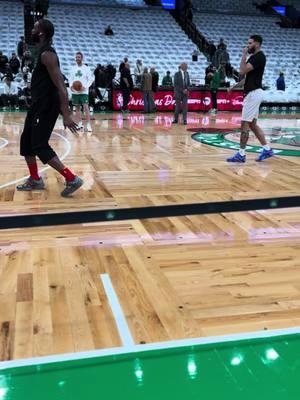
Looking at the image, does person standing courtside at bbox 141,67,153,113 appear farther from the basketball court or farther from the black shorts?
the black shorts

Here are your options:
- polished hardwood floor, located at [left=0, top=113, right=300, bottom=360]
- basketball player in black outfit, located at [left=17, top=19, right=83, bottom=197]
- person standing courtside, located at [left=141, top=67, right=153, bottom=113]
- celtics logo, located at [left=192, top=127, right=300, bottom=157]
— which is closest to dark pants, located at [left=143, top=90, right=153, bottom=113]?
person standing courtside, located at [left=141, top=67, right=153, bottom=113]

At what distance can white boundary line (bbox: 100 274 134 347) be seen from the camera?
2.16 metres

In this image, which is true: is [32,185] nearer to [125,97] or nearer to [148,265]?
[148,265]

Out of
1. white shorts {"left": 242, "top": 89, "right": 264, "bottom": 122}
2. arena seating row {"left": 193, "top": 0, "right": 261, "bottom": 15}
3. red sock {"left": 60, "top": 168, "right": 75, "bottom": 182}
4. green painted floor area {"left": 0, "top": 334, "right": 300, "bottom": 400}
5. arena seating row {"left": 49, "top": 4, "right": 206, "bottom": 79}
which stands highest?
arena seating row {"left": 193, "top": 0, "right": 261, "bottom": 15}

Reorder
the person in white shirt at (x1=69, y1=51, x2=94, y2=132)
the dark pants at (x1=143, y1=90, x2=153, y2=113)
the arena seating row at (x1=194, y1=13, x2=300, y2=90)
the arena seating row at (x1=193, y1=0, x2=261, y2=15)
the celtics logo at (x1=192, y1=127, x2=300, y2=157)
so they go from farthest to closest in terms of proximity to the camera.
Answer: the arena seating row at (x1=193, y1=0, x2=261, y2=15) < the arena seating row at (x1=194, y1=13, x2=300, y2=90) < the dark pants at (x1=143, y1=90, x2=153, y2=113) < the person in white shirt at (x1=69, y1=51, x2=94, y2=132) < the celtics logo at (x1=192, y1=127, x2=300, y2=157)

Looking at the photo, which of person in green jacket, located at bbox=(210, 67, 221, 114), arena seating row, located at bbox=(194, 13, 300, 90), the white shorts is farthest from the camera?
arena seating row, located at bbox=(194, 13, 300, 90)

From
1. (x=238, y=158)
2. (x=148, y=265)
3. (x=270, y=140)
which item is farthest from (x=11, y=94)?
(x=148, y=265)

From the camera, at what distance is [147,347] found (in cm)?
208

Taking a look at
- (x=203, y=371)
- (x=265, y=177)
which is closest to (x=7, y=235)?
(x=203, y=371)

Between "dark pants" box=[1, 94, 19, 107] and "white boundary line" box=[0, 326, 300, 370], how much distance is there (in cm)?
1457

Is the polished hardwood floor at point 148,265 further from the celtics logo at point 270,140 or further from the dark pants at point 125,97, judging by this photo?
the dark pants at point 125,97

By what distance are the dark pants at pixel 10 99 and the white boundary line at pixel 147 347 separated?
1457 centimetres

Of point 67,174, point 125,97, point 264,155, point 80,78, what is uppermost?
point 80,78

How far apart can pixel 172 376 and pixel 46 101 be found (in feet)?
10.1
